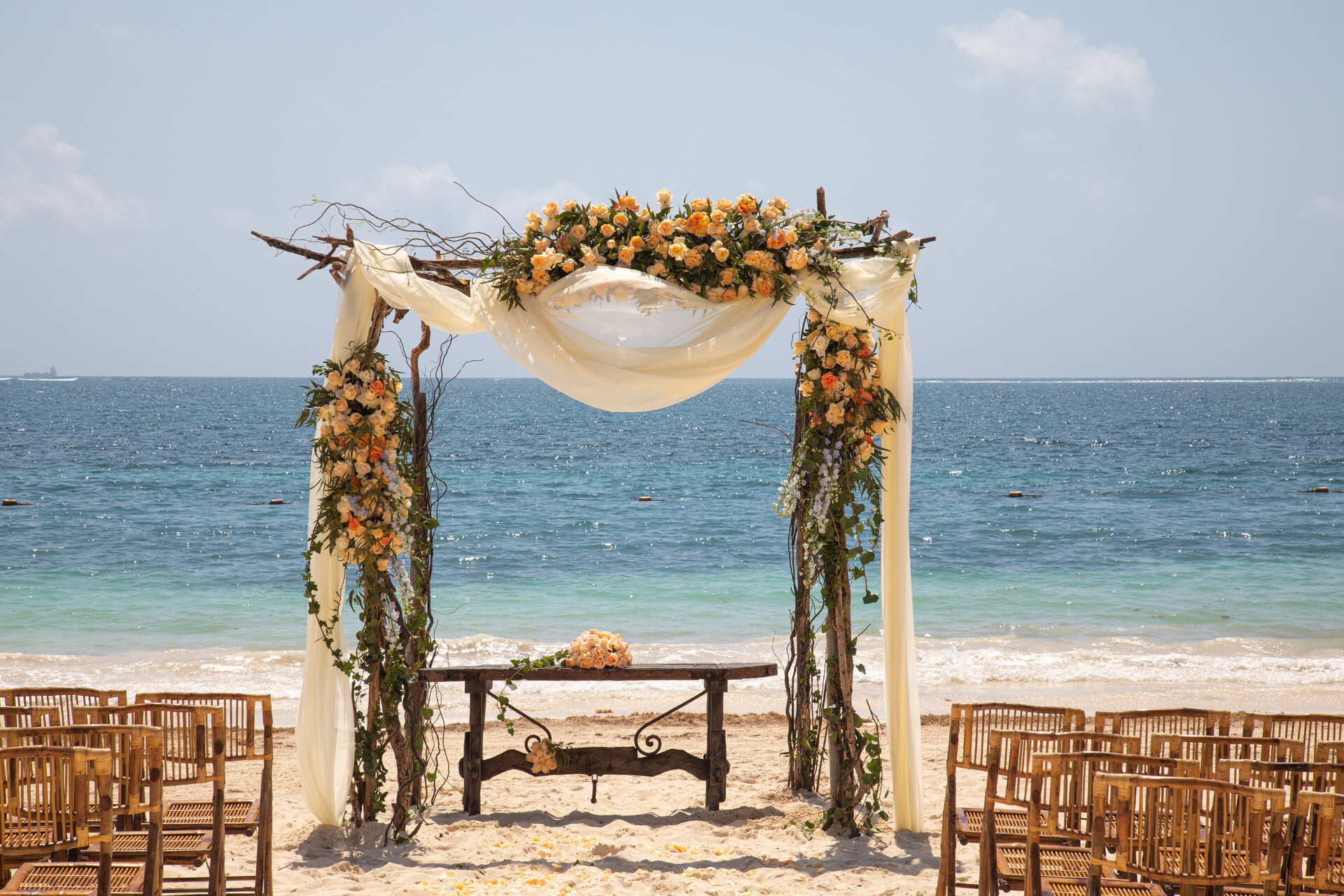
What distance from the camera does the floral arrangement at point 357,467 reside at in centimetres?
473

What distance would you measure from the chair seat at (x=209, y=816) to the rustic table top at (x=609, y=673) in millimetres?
1243

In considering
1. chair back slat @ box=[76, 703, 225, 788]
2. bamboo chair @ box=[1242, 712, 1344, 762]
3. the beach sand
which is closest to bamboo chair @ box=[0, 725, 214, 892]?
chair back slat @ box=[76, 703, 225, 788]

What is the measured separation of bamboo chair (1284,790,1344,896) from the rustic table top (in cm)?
239

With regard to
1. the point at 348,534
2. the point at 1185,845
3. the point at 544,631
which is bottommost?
the point at 544,631

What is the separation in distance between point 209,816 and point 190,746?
29cm

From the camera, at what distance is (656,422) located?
51062 millimetres

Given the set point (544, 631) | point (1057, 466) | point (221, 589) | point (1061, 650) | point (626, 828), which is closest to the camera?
point (626, 828)

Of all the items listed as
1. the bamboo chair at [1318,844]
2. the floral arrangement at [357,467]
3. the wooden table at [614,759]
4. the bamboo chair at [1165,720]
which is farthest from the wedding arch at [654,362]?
the bamboo chair at [1318,844]

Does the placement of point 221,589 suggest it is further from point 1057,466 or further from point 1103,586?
point 1057,466

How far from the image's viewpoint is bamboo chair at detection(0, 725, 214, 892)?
300 cm

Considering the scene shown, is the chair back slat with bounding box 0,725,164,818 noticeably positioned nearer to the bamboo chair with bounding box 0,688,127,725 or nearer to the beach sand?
the bamboo chair with bounding box 0,688,127,725

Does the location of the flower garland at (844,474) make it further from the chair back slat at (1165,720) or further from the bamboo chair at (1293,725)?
the bamboo chair at (1293,725)

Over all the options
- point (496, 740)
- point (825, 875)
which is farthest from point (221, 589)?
point (825, 875)

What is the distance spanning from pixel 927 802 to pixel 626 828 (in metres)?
1.70
